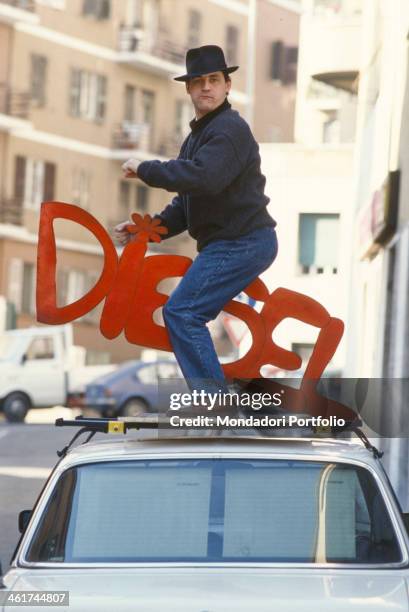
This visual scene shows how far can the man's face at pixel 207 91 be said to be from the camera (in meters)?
7.61

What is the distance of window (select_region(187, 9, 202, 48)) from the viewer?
198ft

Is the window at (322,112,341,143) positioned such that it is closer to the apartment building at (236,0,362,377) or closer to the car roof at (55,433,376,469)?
the apartment building at (236,0,362,377)

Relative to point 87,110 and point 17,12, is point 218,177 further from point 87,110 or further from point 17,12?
point 87,110

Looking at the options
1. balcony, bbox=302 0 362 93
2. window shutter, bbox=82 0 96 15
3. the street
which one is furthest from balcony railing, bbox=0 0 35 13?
balcony, bbox=302 0 362 93

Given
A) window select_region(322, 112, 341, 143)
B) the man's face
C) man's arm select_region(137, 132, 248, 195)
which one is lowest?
man's arm select_region(137, 132, 248, 195)

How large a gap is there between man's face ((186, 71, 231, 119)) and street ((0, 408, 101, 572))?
306 centimetres

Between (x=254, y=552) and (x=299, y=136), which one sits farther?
(x=299, y=136)

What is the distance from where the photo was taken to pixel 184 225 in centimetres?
815

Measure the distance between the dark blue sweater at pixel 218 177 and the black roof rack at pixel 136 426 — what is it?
1.01 m

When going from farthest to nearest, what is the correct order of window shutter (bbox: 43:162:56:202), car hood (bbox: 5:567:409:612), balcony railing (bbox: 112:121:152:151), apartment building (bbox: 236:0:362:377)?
balcony railing (bbox: 112:121:152:151) < window shutter (bbox: 43:162:56:202) < apartment building (bbox: 236:0:362:377) < car hood (bbox: 5:567:409:612)

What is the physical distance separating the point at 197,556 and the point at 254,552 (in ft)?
0.66

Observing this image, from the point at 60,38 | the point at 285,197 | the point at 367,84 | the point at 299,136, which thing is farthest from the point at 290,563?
the point at 60,38

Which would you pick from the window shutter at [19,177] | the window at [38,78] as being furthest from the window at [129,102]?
the window shutter at [19,177]

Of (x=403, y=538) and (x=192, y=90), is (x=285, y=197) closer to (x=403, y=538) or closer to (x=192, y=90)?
(x=192, y=90)
